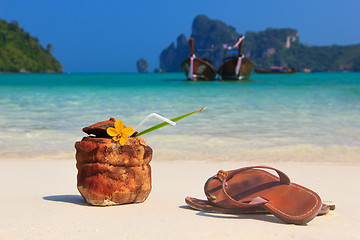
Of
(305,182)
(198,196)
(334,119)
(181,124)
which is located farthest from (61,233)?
(334,119)

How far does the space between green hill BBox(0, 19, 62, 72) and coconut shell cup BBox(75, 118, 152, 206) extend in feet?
429

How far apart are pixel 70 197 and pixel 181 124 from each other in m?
4.88

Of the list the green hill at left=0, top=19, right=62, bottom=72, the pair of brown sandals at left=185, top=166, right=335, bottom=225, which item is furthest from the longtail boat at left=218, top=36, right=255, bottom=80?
the green hill at left=0, top=19, right=62, bottom=72

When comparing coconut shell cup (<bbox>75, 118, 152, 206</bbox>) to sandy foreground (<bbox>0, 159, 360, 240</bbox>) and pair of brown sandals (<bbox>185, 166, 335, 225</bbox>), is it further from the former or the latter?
pair of brown sandals (<bbox>185, 166, 335, 225</bbox>)

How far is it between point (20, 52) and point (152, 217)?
140652mm

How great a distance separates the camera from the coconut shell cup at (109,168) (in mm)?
2250

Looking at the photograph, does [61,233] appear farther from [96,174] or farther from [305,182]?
[305,182]

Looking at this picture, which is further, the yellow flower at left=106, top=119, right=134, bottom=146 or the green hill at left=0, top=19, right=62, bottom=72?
the green hill at left=0, top=19, right=62, bottom=72

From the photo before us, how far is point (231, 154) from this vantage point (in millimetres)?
4852

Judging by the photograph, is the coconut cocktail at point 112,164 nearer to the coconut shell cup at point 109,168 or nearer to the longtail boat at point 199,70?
the coconut shell cup at point 109,168

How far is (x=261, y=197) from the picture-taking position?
7.48 feet

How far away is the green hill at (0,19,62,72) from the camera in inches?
4855

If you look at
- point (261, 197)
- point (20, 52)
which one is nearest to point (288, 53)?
point (20, 52)

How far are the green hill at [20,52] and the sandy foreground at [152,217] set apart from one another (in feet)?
427
